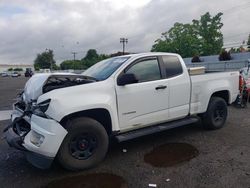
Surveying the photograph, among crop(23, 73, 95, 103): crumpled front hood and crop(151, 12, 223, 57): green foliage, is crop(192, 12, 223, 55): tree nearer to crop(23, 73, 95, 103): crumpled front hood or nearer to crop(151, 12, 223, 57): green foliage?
crop(151, 12, 223, 57): green foliage

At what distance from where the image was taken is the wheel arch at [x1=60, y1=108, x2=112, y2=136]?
14.0 feet

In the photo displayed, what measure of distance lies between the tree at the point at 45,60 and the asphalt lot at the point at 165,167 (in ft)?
327

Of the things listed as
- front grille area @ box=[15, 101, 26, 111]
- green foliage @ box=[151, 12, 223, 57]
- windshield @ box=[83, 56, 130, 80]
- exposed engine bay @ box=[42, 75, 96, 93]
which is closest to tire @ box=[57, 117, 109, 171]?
exposed engine bay @ box=[42, 75, 96, 93]

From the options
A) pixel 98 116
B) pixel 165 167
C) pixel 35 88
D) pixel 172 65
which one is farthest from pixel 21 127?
pixel 172 65

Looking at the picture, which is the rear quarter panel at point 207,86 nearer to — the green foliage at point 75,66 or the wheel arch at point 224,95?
the wheel arch at point 224,95

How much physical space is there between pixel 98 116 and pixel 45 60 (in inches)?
4244

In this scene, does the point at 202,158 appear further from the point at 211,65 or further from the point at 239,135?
the point at 211,65

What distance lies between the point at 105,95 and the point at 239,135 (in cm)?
342

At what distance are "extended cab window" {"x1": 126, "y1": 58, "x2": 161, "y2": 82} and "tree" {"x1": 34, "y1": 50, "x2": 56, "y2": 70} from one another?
99657 millimetres

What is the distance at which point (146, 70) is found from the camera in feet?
17.3

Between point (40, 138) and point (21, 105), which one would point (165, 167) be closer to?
point (40, 138)

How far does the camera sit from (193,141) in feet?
18.8

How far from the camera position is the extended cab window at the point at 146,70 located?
5113 millimetres

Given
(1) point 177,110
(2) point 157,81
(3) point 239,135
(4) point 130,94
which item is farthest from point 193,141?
(4) point 130,94
